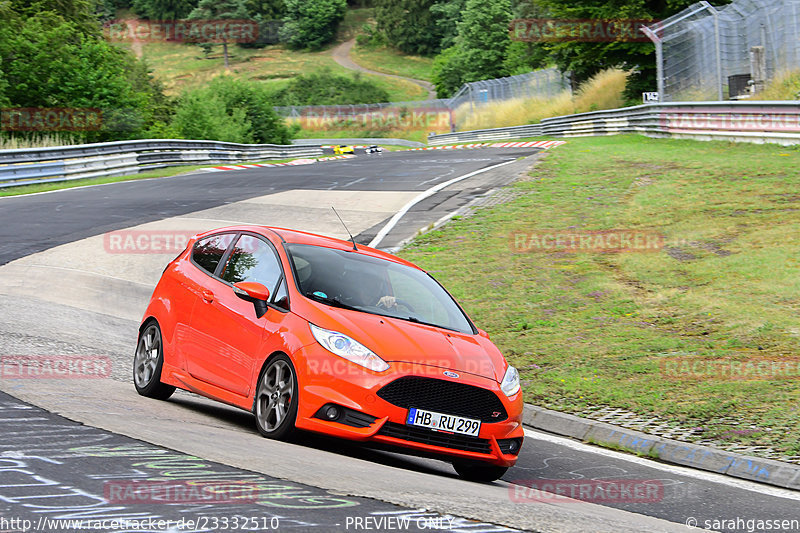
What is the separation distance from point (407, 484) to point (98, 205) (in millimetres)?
18483

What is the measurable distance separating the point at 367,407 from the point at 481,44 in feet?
329

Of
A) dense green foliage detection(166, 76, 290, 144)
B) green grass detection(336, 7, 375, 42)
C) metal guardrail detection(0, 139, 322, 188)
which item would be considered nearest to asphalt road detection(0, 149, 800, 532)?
metal guardrail detection(0, 139, 322, 188)

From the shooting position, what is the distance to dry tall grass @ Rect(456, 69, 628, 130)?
5078 cm

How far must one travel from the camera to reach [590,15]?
43.9 metres

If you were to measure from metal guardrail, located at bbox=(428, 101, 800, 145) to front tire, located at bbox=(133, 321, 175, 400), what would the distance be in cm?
1966

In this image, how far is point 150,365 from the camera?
28.6 feet

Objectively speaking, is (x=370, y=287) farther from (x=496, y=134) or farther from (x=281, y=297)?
(x=496, y=134)

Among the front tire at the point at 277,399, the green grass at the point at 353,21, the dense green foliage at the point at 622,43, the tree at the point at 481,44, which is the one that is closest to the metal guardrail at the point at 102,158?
the dense green foliage at the point at 622,43

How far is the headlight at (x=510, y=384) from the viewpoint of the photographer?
7129 millimetres

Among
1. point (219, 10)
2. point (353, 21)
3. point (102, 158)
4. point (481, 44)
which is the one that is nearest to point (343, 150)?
point (481, 44)

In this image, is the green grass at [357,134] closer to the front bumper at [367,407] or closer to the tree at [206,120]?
the tree at [206,120]

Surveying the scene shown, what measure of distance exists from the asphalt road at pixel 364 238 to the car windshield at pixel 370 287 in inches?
44.8

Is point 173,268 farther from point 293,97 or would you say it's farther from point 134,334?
point 293,97

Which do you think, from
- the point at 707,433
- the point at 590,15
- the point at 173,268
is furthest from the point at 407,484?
the point at 590,15
